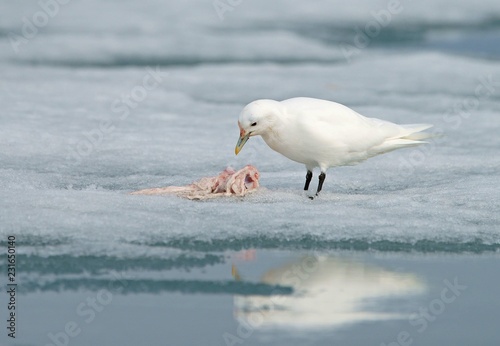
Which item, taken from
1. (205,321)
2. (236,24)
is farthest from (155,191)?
(236,24)

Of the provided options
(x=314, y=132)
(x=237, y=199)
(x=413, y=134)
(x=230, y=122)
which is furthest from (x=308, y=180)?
(x=230, y=122)

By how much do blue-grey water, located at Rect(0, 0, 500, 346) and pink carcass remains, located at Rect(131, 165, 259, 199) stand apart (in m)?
0.08

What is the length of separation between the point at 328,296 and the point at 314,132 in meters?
1.74

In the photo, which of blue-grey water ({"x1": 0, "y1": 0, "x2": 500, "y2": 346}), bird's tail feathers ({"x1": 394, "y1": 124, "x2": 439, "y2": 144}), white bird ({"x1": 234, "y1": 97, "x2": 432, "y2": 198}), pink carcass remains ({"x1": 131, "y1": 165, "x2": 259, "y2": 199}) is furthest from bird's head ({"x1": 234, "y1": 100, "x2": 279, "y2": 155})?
bird's tail feathers ({"x1": 394, "y1": 124, "x2": 439, "y2": 144})

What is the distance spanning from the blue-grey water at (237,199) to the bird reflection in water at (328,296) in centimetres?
1

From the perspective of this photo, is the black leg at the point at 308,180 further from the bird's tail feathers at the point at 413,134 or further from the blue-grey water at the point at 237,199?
the bird's tail feathers at the point at 413,134

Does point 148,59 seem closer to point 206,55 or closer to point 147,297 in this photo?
point 206,55

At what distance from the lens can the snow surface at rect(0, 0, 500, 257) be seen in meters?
4.85

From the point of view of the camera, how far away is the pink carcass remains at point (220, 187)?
5590 mm

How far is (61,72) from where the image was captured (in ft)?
32.2

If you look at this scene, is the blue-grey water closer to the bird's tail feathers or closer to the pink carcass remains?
the pink carcass remains

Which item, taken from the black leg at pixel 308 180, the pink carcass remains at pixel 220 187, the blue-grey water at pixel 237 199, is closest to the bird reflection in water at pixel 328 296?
the blue-grey water at pixel 237 199

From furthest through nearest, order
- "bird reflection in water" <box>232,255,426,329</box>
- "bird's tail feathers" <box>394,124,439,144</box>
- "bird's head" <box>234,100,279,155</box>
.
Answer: "bird's tail feathers" <box>394,124,439,144</box>, "bird's head" <box>234,100,279,155</box>, "bird reflection in water" <box>232,255,426,329</box>

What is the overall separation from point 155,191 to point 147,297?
1.69m
